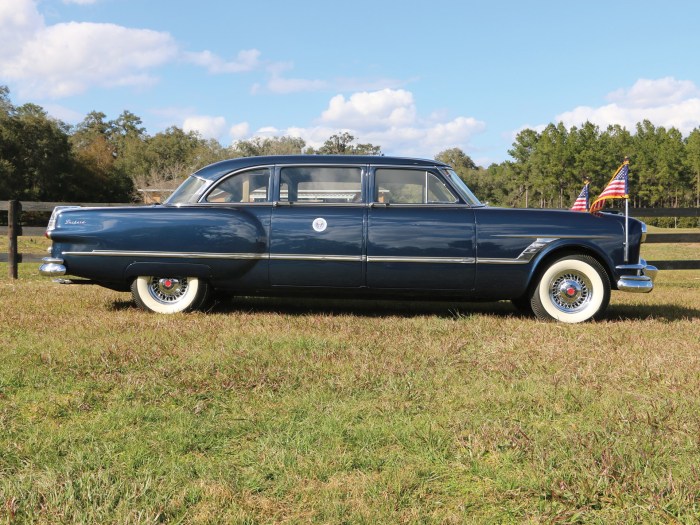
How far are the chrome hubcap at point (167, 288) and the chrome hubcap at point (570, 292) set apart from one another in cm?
379

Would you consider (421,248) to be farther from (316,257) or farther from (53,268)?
(53,268)

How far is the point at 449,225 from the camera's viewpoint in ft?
20.5

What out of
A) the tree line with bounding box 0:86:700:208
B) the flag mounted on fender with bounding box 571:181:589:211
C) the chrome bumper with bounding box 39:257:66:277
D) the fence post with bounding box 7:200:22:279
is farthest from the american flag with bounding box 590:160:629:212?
the tree line with bounding box 0:86:700:208

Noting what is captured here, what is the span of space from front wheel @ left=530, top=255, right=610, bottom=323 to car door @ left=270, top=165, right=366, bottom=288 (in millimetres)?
1825

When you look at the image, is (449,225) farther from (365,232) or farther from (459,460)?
(459,460)

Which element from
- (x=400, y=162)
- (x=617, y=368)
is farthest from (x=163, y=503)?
(x=400, y=162)

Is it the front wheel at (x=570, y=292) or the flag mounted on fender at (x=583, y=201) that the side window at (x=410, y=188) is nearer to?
the front wheel at (x=570, y=292)

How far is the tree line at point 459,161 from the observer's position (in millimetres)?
48688

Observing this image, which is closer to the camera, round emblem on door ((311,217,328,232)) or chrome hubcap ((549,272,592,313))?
round emblem on door ((311,217,328,232))

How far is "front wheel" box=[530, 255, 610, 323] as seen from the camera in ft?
20.8

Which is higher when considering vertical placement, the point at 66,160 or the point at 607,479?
the point at 66,160

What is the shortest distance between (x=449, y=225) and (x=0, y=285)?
6.83 metres

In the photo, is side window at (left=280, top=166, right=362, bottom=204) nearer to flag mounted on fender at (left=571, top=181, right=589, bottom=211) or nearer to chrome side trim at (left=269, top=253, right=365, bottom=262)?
chrome side trim at (left=269, top=253, right=365, bottom=262)

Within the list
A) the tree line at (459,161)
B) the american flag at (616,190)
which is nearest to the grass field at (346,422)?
the american flag at (616,190)
